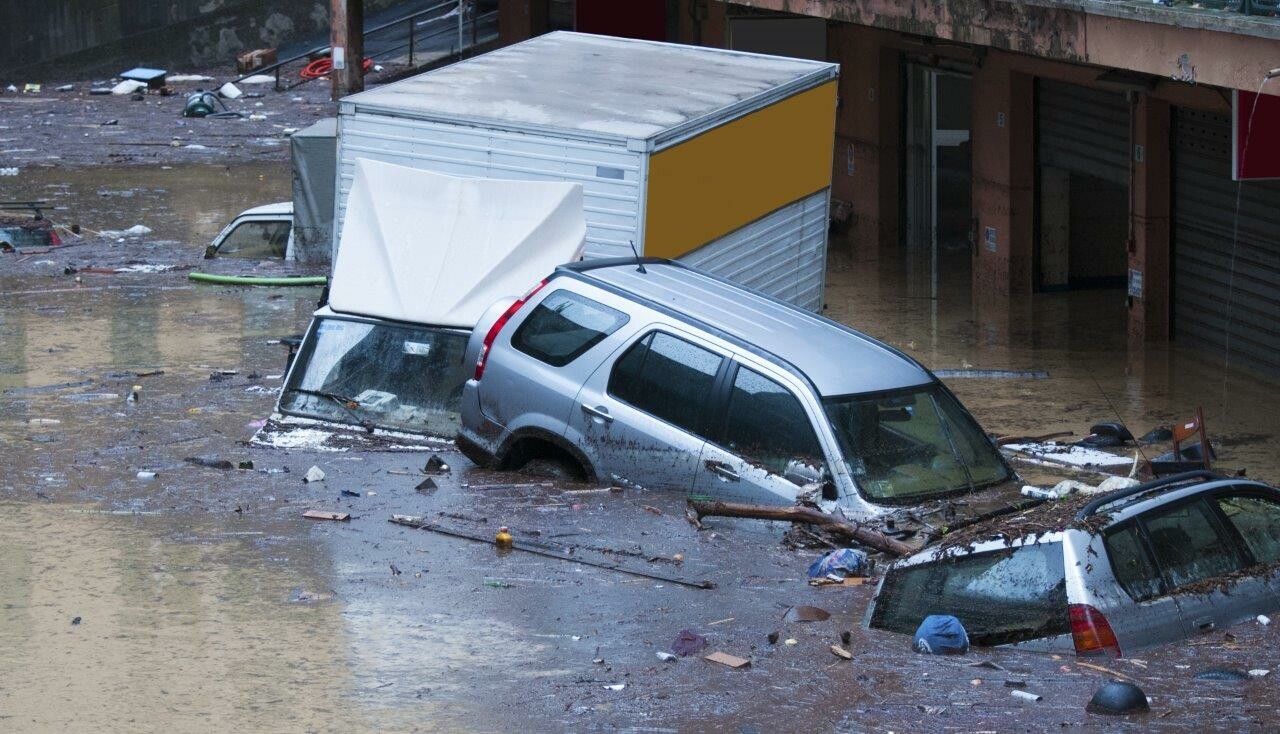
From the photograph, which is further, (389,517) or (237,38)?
(237,38)

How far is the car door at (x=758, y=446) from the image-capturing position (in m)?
9.87

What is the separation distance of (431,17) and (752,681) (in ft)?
128

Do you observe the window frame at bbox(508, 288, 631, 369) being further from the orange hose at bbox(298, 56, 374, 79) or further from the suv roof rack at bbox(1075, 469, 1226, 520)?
the orange hose at bbox(298, 56, 374, 79)

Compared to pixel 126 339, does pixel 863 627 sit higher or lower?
higher

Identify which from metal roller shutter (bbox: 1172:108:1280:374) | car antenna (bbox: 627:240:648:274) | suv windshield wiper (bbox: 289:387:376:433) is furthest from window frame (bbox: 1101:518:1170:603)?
metal roller shutter (bbox: 1172:108:1280:374)

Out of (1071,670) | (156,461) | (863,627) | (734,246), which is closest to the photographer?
(1071,670)

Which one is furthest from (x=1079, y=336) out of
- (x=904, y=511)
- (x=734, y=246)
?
(x=904, y=511)

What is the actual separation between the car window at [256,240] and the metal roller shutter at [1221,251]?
457 inches

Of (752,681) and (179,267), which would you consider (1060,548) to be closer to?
(752,681)

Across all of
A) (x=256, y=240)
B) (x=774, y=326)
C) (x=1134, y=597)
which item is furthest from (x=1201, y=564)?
(x=256, y=240)

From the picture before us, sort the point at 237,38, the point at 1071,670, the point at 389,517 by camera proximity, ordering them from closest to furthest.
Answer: the point at 1071,670
the point at 389,517
the point at 237,38

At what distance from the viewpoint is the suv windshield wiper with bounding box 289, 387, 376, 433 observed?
12188mm

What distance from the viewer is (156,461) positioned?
12547mm

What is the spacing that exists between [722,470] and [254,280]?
12.6 metres
